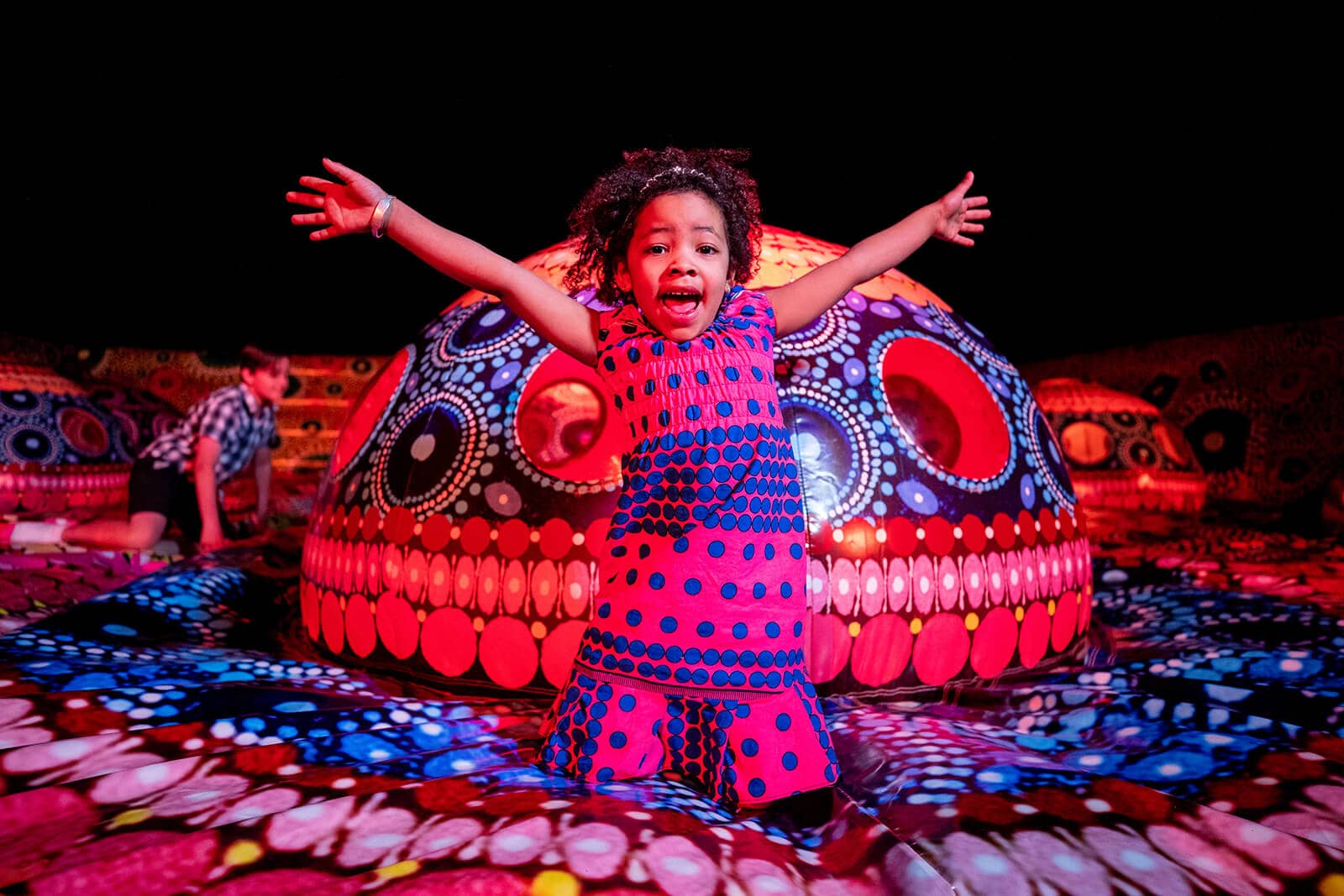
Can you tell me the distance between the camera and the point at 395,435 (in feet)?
5.00

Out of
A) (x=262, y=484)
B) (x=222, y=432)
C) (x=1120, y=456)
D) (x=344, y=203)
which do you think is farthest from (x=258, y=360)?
(x=1120, y=456)

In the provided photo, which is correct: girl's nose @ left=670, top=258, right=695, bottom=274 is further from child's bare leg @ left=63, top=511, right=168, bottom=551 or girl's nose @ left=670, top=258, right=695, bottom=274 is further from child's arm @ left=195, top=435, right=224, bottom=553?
child's bare leg @ left=63, top=511, right=168, bottom=551

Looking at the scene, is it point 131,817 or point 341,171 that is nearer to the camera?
point 131,817

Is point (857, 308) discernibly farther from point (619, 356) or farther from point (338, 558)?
point (338, 558)

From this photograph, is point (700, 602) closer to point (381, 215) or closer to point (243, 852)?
point (243, 852)

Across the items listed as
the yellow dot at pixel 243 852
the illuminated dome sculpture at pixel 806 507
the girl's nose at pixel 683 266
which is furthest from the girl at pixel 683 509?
the yellow dot at pixel 243 852

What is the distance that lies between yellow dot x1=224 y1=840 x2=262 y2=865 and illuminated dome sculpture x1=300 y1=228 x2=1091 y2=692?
1.82ft

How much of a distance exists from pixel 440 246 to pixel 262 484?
3.04 metres

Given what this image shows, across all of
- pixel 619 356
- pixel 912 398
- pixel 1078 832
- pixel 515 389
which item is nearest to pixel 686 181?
pixel 619 356

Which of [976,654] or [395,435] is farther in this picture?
[395,435]

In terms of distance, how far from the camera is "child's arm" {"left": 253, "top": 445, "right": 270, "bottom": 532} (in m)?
3.59

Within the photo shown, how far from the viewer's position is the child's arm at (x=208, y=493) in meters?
3.00

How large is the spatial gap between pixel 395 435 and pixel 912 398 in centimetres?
100

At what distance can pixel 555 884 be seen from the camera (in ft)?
2.32
